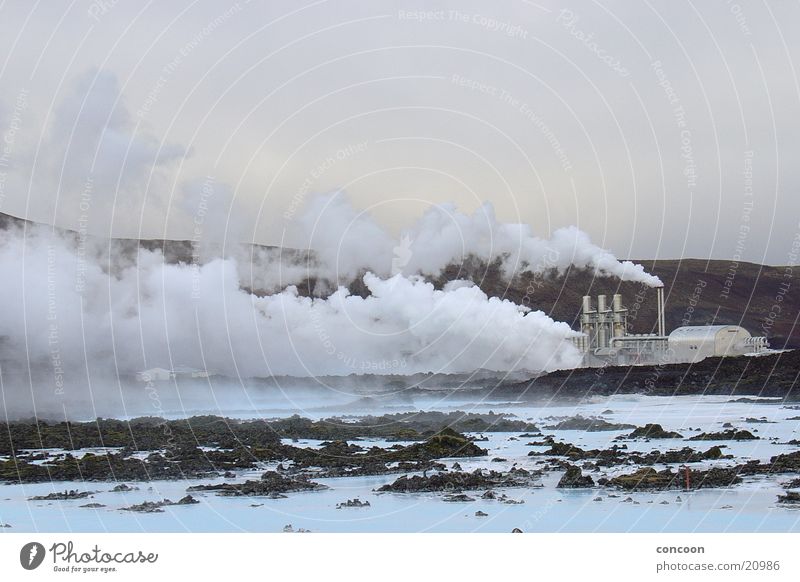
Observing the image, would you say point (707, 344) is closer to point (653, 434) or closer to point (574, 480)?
point (653, 434)

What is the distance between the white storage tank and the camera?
5978 cm

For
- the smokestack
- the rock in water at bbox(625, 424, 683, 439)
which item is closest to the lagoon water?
the rock in water at bbox(625, 424, 683, 439)

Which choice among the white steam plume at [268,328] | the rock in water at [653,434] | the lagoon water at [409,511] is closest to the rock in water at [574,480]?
the lagoon water at [409,511]

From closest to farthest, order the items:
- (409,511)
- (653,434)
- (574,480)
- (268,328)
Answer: (409,511) → (574,480) → (653,434) → (268,328)

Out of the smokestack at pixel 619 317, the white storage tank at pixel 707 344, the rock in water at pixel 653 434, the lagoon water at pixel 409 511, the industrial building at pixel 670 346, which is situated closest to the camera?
the lagoon water at pixel 409 511

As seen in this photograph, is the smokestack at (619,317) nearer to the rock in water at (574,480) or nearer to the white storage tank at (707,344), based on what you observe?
the white storage tank at (707,344)

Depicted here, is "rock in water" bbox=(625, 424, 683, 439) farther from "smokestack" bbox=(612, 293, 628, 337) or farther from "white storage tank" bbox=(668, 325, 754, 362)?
"smokestack" bbox=(612, 293, 628, 337)

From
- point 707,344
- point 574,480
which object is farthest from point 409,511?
point 707,344

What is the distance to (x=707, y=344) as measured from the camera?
59906 millimetres

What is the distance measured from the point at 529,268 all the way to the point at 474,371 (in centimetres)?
1619

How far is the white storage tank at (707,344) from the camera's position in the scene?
5978 centimetres

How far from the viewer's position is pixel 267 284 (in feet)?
218
